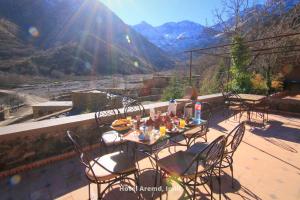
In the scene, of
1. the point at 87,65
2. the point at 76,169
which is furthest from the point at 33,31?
the point at 76,169

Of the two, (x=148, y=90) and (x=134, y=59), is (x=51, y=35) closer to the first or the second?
(x=134, y=59)

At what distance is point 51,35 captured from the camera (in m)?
45.5

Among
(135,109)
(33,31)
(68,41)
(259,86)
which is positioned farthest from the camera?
(33,31)

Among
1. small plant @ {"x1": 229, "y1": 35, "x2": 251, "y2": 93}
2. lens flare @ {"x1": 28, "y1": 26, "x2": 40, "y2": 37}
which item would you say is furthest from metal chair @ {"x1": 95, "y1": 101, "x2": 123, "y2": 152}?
lens flare @ {"x1": 28, "y1": 26, "x2": 40, "y2": 37}

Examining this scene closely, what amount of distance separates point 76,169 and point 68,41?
1856 inches

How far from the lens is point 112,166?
5.88ft

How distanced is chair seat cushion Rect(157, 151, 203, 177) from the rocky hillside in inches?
1446

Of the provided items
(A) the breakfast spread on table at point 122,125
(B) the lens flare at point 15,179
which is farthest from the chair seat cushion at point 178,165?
(B) the lens flare at point 15,179

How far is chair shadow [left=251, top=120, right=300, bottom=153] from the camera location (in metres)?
3.30

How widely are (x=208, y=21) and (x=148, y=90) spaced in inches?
213

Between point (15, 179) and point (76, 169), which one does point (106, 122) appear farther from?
point (15, 179)

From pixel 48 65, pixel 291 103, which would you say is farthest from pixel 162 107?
pixel 48 65

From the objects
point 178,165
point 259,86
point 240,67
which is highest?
point 240,67

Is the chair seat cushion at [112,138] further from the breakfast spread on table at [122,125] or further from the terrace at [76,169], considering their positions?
the terrace at [76,169]
